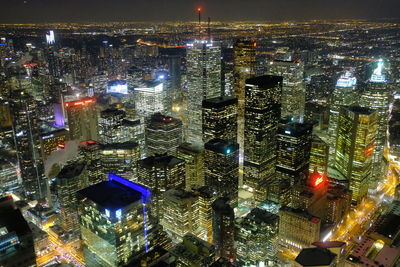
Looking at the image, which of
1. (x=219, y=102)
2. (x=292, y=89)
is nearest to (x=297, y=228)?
(x=219, y=102)

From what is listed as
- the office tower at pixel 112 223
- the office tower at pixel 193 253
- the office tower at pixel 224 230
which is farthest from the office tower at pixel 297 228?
the office tower at pixel 112 223

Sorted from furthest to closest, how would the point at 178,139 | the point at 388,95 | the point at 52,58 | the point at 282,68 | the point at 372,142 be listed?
the point at 52,58 < the point at 282,68 < the point at 178,139 < the point at 388,95 < the point at 372,142

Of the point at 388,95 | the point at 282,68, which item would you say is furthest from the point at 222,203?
the point at 282,68

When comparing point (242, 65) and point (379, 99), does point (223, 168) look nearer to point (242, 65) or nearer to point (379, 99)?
point (379, 99)

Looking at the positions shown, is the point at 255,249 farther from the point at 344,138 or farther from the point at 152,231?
the point at 344,138

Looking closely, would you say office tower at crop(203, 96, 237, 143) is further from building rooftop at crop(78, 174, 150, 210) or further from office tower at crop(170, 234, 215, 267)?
building rooftop at crop(78, 174, 150, 210)

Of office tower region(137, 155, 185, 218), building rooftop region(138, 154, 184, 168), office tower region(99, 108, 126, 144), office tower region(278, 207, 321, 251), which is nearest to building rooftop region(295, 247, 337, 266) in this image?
office tower region(278, 207, 321, 251)
